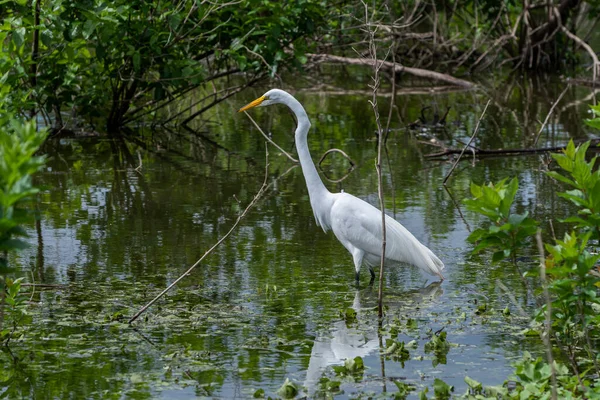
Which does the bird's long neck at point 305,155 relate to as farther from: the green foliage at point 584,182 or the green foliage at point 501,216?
the green foliage at point 584,182

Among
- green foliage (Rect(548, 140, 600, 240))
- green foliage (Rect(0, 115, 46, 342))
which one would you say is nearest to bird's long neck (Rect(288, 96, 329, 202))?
green foliage (Rect(548, 140, 600, 240))

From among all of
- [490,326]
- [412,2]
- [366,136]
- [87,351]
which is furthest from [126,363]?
[412,2]

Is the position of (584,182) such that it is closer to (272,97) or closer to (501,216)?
(501,216)

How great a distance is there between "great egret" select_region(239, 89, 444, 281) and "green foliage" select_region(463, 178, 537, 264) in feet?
6.71

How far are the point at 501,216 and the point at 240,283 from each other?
7.85 feet

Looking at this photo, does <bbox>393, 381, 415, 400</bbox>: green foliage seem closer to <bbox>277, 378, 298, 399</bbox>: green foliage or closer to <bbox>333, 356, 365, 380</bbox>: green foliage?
Answer: <bbox>333, 356, 365, 380</bbox>: green foliage

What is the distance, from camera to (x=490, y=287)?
18.2ft

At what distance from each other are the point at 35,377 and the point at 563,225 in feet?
14.1

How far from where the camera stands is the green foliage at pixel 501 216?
11.3ft

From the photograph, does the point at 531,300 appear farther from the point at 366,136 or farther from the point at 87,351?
the point at 366,136

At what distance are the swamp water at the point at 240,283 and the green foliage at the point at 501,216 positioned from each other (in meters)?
0.30

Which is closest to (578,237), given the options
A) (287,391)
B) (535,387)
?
(535,387)

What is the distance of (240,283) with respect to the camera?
5582 mm

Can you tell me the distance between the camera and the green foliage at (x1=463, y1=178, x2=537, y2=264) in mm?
3453
